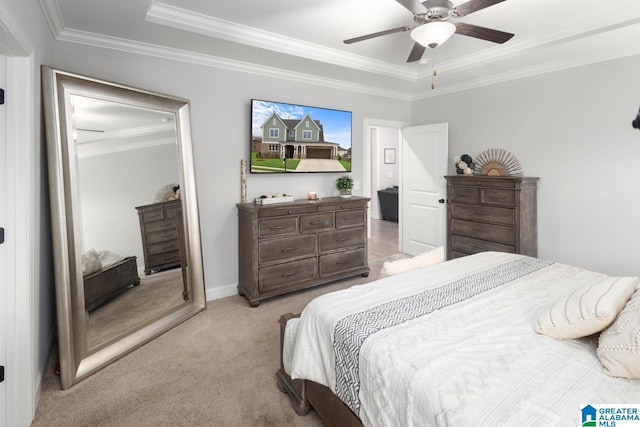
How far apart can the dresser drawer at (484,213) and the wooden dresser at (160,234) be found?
317 centimetres

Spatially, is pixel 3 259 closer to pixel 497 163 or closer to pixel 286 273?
pixel 286 273

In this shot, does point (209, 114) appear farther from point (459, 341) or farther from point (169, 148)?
point (459, 341)

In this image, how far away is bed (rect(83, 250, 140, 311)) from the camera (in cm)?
229

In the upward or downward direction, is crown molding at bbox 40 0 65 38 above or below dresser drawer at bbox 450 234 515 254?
above

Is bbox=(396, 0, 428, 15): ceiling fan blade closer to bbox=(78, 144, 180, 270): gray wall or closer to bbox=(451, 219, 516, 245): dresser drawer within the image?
bbox=(78, 144, 180, 270): gray wall

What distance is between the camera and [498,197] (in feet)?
12.3

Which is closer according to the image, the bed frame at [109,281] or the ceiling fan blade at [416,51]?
the bed frame at [109,281]

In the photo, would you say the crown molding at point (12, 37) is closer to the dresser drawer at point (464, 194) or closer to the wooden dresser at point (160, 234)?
the wooden dresser at point (160, 234)

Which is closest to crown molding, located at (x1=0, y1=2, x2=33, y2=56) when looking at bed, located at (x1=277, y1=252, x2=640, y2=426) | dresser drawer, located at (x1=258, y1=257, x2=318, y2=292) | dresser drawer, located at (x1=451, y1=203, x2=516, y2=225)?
bed, located at (x1=277, y1=252, x2=640, y2=426)

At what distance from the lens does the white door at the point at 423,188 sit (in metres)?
4.60

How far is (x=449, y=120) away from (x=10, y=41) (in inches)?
177

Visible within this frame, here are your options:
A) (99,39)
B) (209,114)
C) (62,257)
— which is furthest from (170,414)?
(99,39)

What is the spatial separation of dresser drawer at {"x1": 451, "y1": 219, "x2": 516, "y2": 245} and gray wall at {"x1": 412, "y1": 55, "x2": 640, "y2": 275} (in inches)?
18.9

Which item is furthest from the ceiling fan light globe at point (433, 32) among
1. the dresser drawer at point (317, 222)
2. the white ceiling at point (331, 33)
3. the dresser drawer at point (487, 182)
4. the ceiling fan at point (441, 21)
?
the dresser drawer at point (487, 182)
